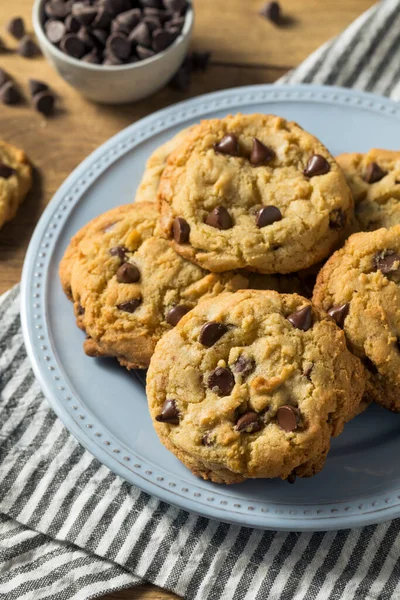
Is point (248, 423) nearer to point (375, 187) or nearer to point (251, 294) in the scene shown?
point (251, 294)

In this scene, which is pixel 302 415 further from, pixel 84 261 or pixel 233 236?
pixel 84 261

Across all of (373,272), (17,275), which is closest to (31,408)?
(17,275)

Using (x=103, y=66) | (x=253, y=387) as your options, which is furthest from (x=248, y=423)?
(x=103, y=66)

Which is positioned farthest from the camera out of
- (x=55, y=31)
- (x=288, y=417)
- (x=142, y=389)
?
(x=55, y=31)

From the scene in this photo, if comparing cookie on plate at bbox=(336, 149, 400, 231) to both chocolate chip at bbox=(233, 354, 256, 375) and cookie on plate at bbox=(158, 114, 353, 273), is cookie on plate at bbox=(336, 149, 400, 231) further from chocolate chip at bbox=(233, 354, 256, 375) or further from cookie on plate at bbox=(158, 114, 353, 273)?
chocolate chip at bbox=(233, 354, 256, 375)

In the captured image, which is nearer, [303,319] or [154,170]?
[303,319]

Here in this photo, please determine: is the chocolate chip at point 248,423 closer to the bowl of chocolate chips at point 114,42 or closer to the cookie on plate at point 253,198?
the cookie on plate at point 253,198
